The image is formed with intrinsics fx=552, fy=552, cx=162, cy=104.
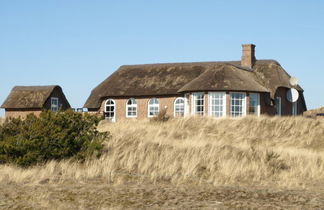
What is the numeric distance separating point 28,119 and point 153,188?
8114mm

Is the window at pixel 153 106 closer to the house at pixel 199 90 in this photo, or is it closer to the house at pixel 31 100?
the house at pixel 199 90

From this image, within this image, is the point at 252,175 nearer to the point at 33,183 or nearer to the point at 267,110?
the point at 33,183

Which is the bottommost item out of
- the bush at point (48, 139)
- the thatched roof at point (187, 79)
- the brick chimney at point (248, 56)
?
the bush at point (48, 139)

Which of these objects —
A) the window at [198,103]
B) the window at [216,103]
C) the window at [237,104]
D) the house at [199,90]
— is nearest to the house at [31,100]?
the house at [199,90]

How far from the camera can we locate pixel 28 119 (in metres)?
20.0

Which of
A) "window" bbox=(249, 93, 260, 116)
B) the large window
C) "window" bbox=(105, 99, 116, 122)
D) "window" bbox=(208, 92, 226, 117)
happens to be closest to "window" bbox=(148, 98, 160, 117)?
"window" bbox=(105, 99, 116, 122)

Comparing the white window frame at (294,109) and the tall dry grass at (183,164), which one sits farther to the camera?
the white window frame at (294,109)

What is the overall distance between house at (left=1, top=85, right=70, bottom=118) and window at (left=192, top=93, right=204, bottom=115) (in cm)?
1750

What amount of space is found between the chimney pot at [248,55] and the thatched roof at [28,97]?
18411mm

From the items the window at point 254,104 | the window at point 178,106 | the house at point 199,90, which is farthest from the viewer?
the window at point 178,106

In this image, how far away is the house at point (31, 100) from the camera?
49406 mm

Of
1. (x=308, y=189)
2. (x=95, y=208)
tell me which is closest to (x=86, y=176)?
(x=95, y=208)

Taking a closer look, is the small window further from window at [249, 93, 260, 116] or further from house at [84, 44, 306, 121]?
window at [249, 93, 260, 116]

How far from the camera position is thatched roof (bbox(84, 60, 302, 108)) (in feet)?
116
